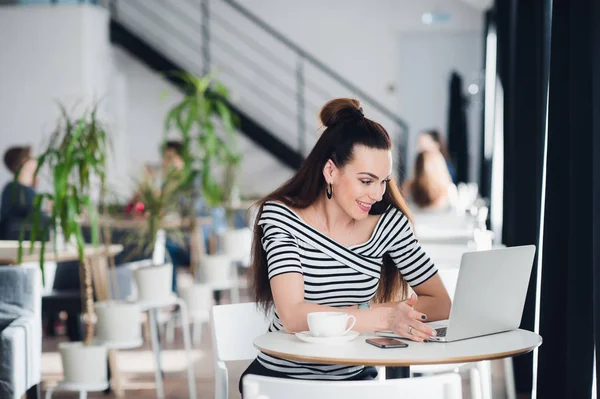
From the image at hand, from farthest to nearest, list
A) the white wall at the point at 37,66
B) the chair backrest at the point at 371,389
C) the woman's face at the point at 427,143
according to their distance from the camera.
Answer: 1. the white wall at the point at 37,66
2. the woman's face at the point at 427,143
3. the chair backrest at the point at 371,389

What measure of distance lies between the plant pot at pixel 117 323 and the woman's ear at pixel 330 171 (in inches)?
74.1

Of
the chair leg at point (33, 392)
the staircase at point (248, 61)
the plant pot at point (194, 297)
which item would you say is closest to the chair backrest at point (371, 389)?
the chair leg at point (33, 392)

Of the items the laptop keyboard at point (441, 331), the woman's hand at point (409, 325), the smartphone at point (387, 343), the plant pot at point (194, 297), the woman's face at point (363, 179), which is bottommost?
the plant pot at point (194, 297)

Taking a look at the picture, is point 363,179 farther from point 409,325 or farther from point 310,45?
point 310,45

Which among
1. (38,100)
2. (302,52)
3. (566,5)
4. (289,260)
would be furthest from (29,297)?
(302,52)

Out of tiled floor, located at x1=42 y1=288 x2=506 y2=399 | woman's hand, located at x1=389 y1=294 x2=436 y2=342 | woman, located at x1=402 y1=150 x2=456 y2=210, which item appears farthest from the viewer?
woman, located at x1=402 y1=150 x2=456 y2=210

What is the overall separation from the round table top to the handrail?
8531 millimetres

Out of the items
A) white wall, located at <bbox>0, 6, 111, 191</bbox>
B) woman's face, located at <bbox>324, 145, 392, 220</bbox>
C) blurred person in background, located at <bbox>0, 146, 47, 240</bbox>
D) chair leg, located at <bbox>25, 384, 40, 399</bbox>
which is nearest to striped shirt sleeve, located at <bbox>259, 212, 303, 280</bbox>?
woman's face, located at <bbox>324, 145, 392, 220</bbox>

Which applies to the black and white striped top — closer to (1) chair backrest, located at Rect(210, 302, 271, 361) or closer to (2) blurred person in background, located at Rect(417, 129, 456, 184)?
(1) chair backrest, located at Rect(210, 302, 271, 361)

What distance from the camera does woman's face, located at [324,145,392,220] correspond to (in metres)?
2.52

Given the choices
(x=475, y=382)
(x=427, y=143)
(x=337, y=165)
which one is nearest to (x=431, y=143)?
(x=427, y=143)

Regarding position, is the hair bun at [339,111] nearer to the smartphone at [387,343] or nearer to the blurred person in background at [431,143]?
the smartphone at [387,343]

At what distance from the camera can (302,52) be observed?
10711 millimetres

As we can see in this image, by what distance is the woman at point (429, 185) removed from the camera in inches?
261
